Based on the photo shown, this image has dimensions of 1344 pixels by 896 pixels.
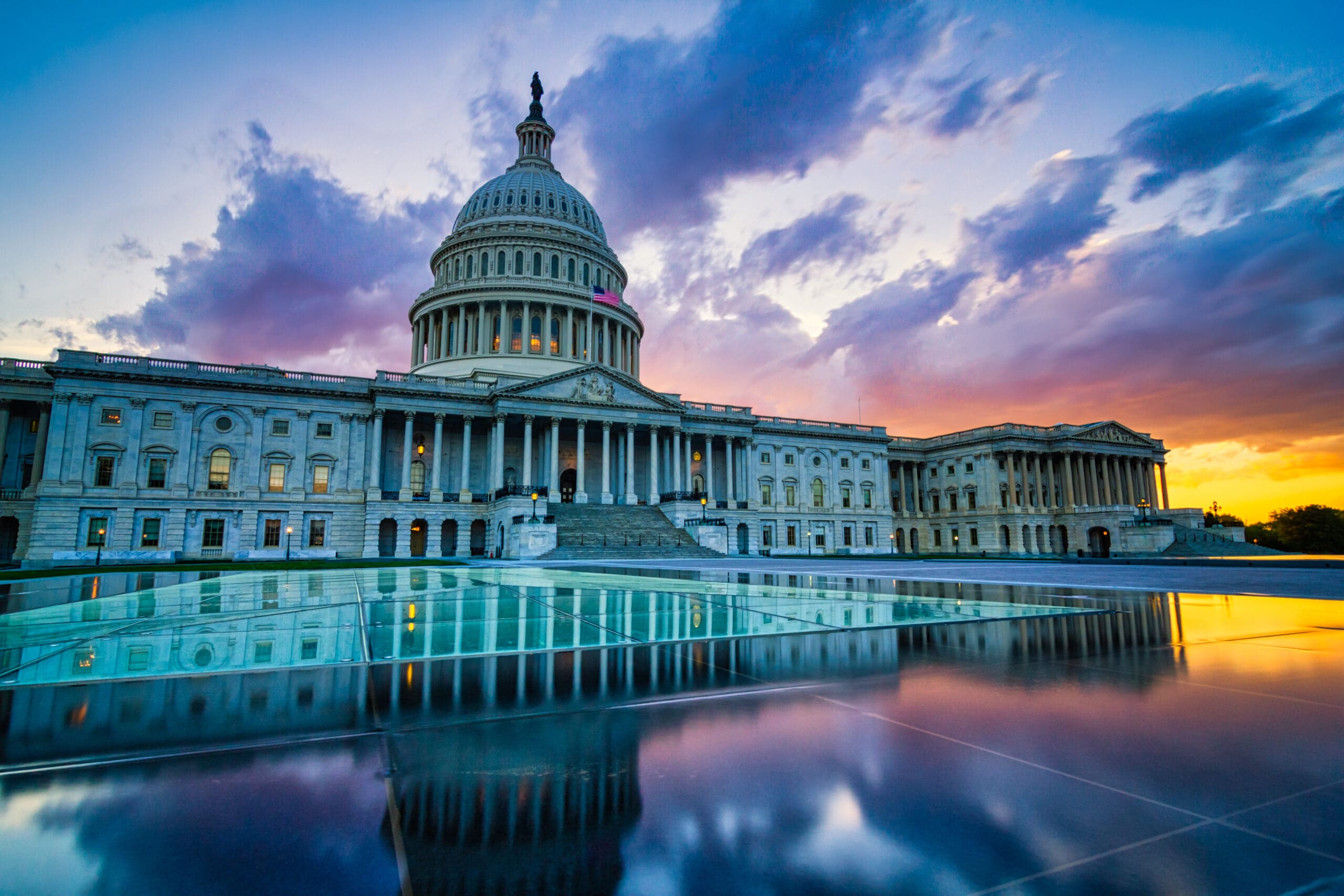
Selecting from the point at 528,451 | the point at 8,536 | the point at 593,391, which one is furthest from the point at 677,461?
the point at 8,536

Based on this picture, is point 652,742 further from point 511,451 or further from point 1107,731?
point 511,451

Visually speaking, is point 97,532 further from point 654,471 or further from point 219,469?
point 654,471

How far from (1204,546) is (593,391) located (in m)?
67.3

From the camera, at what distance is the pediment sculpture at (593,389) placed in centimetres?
6388

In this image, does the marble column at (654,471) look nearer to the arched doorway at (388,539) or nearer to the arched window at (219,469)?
the arched doorway at (388,539)

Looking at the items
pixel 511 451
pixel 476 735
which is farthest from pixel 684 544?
pixel 476 735

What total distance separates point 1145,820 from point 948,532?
316 feet

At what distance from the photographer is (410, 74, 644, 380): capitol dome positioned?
256 ft

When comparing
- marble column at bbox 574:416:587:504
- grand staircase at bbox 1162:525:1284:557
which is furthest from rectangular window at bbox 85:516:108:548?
grand staircase at bbox 1162:525:1284:557

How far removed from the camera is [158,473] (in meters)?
53.2

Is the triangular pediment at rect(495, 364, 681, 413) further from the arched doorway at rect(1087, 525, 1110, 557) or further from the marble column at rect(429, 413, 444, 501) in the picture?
the arched doorway at rect(1087, 525, 1110, 557)

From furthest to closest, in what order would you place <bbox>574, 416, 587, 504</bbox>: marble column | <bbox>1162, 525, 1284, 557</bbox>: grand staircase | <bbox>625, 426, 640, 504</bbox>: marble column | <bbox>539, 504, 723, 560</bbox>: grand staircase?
<bbox>1162, 525, 1284, 557</bbox>: grand staircase, <bbox>625, 426, 640, 504</bbox>: marble column, <bbox>574, 416, 587, 504</bbox>: marble column, <bbox>539, 504, 723, 560</bbox>: grand staircase

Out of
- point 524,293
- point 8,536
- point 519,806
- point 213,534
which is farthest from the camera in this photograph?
point 524,293

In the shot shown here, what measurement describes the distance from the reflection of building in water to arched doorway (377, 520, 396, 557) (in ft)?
197
